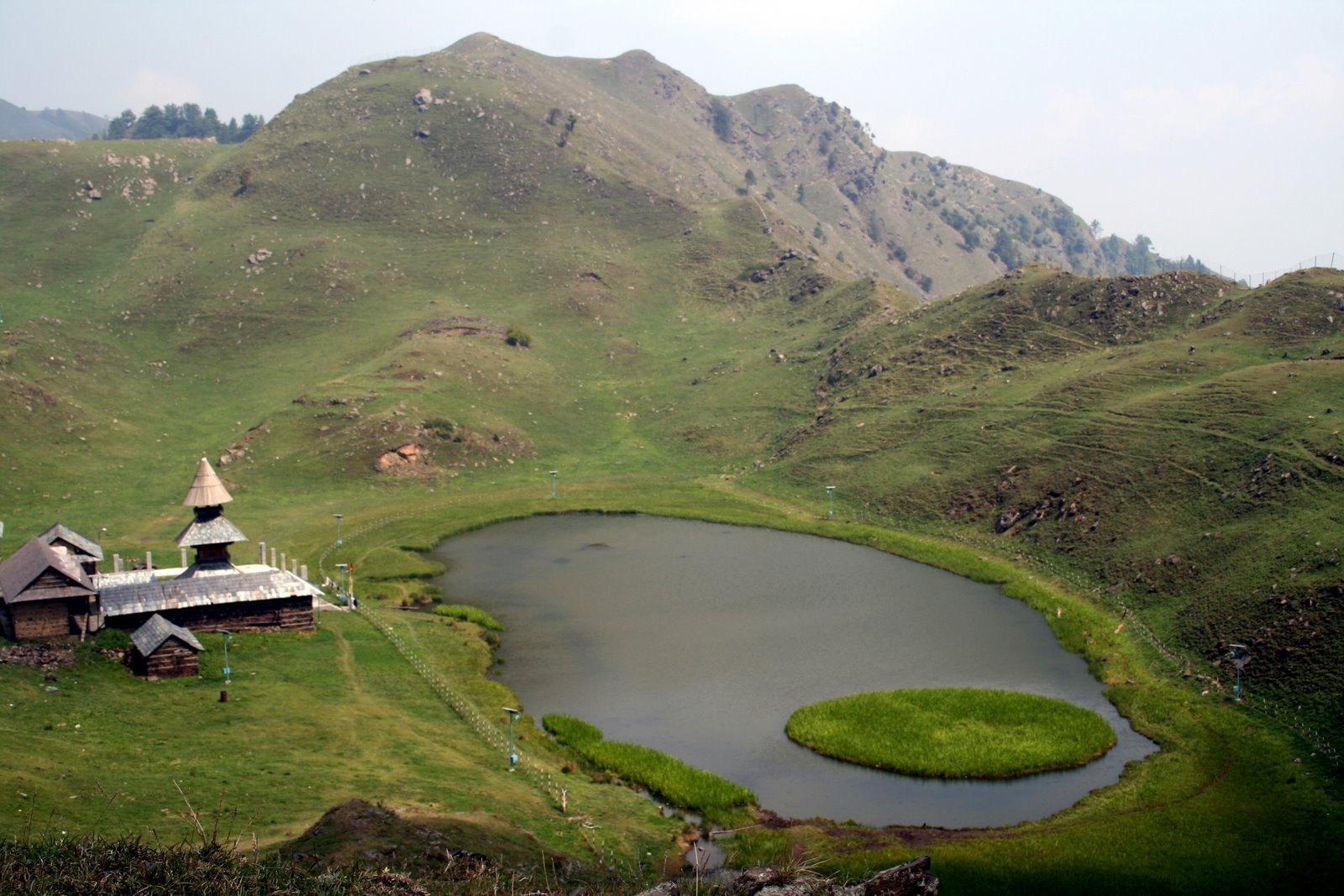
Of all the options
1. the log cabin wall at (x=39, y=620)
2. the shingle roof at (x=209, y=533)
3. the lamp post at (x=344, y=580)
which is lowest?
the lamp post at (x=344, y=580)

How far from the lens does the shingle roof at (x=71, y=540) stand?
60.3 meters

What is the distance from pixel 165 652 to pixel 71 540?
18626mm

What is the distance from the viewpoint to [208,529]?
56812 millimetres

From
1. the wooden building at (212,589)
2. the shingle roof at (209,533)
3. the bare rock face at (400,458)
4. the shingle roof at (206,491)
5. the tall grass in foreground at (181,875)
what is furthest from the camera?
the bare rock face at (400,458)

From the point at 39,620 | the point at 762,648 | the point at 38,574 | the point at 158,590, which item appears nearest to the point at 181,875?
the point at 38,574

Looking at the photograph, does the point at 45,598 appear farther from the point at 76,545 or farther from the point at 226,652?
the point at 76,545

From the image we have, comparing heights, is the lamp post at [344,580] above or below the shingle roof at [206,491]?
below

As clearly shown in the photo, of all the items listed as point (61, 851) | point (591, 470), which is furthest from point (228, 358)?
point (61, 851)

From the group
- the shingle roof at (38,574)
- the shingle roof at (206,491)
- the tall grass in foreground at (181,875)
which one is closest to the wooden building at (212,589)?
the shingle roof at (206,491)

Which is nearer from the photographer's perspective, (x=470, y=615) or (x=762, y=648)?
(x=762, y=648)

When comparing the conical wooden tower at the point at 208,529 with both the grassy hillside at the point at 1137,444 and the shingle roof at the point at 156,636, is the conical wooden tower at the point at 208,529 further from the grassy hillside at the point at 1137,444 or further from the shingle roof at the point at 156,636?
the grassy hillside at the point at 1137,444

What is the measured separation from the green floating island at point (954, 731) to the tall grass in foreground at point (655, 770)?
6.08m

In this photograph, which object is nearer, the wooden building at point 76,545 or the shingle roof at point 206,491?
the shingle roof at point 206,491

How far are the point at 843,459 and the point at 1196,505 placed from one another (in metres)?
38.9
